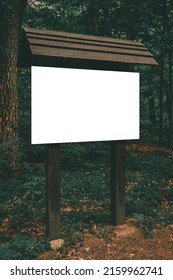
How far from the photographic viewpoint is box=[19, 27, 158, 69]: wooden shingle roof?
210 inches

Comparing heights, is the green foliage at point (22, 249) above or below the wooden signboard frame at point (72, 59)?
below

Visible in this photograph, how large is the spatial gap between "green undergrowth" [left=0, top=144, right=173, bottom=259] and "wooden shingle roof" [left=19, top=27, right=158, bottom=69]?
2.51m

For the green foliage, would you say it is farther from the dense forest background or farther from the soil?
the soil

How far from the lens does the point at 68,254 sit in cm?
522

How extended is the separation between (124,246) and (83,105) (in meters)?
2.47

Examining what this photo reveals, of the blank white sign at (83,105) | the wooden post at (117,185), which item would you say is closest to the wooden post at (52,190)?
the blank white sign at (83,105)

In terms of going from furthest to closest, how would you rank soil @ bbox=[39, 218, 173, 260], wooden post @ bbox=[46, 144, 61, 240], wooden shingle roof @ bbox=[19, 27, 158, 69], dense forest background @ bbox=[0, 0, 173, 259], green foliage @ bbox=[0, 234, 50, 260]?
dense forest background @ bbox=[0, 0, 173, 259] < wooden post @ bbox=[46, 144, 61, 240] < wooden shingle roof @ bbox=[19, 27, 158, 69] < soil @ bbox=[39, 218, 173, 260] < green foliage @ bbox=[0, 234, 50, 260]

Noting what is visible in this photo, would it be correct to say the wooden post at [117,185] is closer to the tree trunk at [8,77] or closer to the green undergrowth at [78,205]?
the green undergrowth at [78,205]

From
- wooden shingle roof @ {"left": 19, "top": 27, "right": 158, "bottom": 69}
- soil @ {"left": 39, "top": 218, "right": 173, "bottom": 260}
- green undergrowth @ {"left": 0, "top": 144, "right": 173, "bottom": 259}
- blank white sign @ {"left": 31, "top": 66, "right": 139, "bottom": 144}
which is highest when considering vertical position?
wooden shingle roof @ {"left": 19, "top": 27, "right": 158, "bottom": 69}

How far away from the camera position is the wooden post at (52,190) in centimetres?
552

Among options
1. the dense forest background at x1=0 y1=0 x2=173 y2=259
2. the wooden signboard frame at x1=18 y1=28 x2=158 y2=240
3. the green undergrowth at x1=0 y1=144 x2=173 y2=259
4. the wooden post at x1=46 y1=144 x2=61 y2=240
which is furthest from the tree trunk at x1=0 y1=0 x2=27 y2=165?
the wooden post at x1=46 y1=144 x2=61 y2=240

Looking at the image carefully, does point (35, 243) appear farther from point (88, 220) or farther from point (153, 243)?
point (153, 243)

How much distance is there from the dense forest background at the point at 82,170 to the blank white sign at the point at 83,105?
67.9 inches

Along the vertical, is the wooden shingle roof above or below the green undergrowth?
above
